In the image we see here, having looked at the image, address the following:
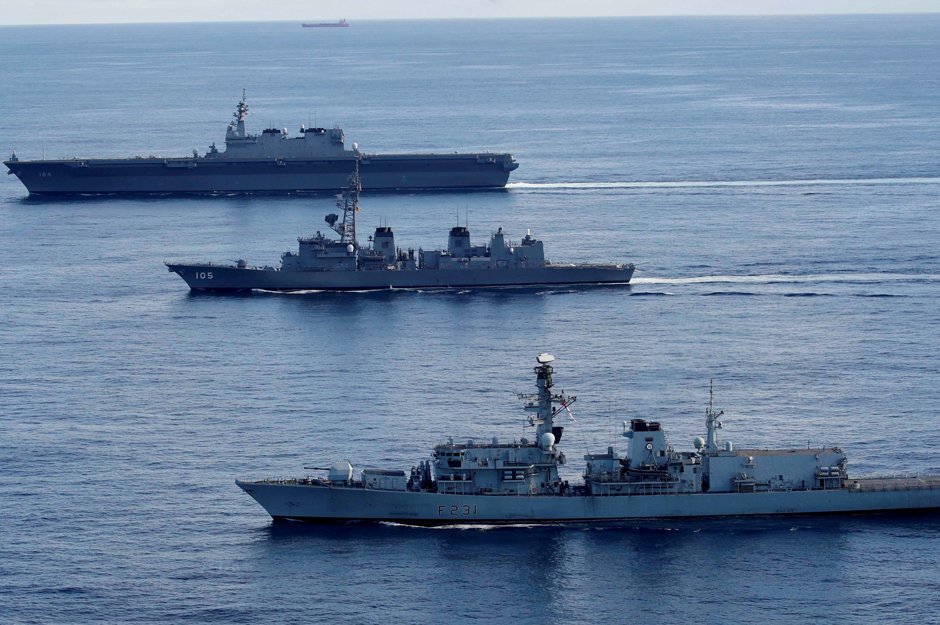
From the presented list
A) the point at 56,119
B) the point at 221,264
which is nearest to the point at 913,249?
the point at 221,264

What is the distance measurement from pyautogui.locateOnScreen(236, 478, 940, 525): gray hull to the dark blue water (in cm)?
70

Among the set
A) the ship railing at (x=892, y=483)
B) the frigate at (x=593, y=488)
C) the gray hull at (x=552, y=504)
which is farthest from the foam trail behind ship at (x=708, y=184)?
the gray hull at (x=552, y=504)

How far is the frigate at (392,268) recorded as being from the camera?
303 ft

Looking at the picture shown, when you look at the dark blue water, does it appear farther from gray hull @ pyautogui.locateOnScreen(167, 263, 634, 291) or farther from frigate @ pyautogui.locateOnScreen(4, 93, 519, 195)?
frigate @ pyautogui.locateOnScreen(4, 93, 519, 195)

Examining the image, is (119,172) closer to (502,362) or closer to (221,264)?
(221,264)

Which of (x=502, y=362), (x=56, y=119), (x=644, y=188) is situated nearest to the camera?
(x=502, y=362)

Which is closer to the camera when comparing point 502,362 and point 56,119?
point 502,362

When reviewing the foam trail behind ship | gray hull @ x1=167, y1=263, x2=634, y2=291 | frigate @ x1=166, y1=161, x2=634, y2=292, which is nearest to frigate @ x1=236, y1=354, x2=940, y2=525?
gray hull @ x1=167, y1=263, x2=634, y2=291

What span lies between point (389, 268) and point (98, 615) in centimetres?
5129

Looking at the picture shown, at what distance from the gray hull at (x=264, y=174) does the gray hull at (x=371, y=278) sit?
39.5 metres

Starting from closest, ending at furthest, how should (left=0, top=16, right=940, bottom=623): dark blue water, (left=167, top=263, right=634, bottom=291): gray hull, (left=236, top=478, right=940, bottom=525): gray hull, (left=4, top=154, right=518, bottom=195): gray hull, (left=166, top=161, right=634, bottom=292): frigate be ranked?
1. (left=0, top=16, right=940, bottom=623): dark blue water
2. (left=236, top=478, right=940, bottom=525): gray hull
3. (left=167, top=263, right=634, bottom=291): gray hull
4. (left=166, top=161, right=634, bottom=292): frigate
5. (left=4, top=154, right=518, bottom=195): gray hull

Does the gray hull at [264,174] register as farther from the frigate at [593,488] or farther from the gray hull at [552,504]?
the gray hull at [552,504]

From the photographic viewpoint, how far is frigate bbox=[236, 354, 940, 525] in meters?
50.9

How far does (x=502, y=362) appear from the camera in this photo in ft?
234
